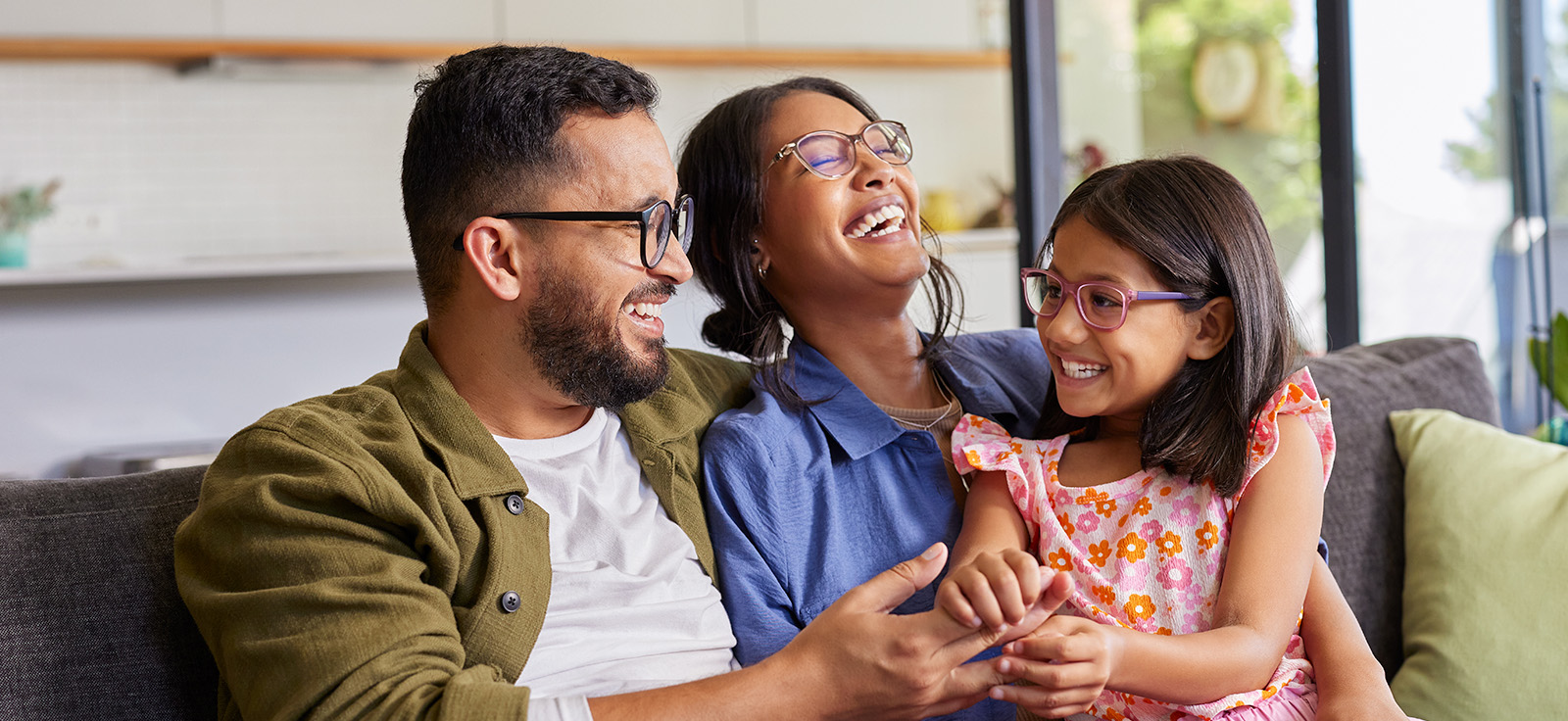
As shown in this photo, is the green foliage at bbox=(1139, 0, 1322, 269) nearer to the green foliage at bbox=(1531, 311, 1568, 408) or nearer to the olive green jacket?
the green foliage at bbox=(1531, 311, 1568, 408)

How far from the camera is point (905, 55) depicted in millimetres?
5188

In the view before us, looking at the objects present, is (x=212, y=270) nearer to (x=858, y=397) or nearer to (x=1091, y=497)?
(x=858, y=397)

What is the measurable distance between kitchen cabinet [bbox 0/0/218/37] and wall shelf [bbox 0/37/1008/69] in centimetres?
3

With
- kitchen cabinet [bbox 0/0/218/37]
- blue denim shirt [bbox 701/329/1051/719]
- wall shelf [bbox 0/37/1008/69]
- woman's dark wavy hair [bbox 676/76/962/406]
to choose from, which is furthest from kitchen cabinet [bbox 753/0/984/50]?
blue denim shirt [bbox 701/329/1051/719]

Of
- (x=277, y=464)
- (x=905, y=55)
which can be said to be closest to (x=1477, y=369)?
(x=277, y=464)

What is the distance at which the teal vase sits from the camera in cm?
395

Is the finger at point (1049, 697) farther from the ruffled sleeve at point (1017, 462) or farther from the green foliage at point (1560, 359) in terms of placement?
the green foliage at point (1560, 359)

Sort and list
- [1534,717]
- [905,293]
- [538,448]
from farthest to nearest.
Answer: [905,293] → [1534,717] → [538,448]

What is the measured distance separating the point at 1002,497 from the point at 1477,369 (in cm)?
110

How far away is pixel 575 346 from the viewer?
4.84 feet

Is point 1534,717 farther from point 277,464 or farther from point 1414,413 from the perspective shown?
point 277,464

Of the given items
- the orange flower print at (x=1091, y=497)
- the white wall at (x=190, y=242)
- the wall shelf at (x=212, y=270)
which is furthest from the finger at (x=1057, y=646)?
the wall shelf at (x=212, y=270)

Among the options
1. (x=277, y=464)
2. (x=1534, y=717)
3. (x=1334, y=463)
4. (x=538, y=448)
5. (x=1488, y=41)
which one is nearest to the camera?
(x=277, y=464)

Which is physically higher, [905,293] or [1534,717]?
[905,293]
